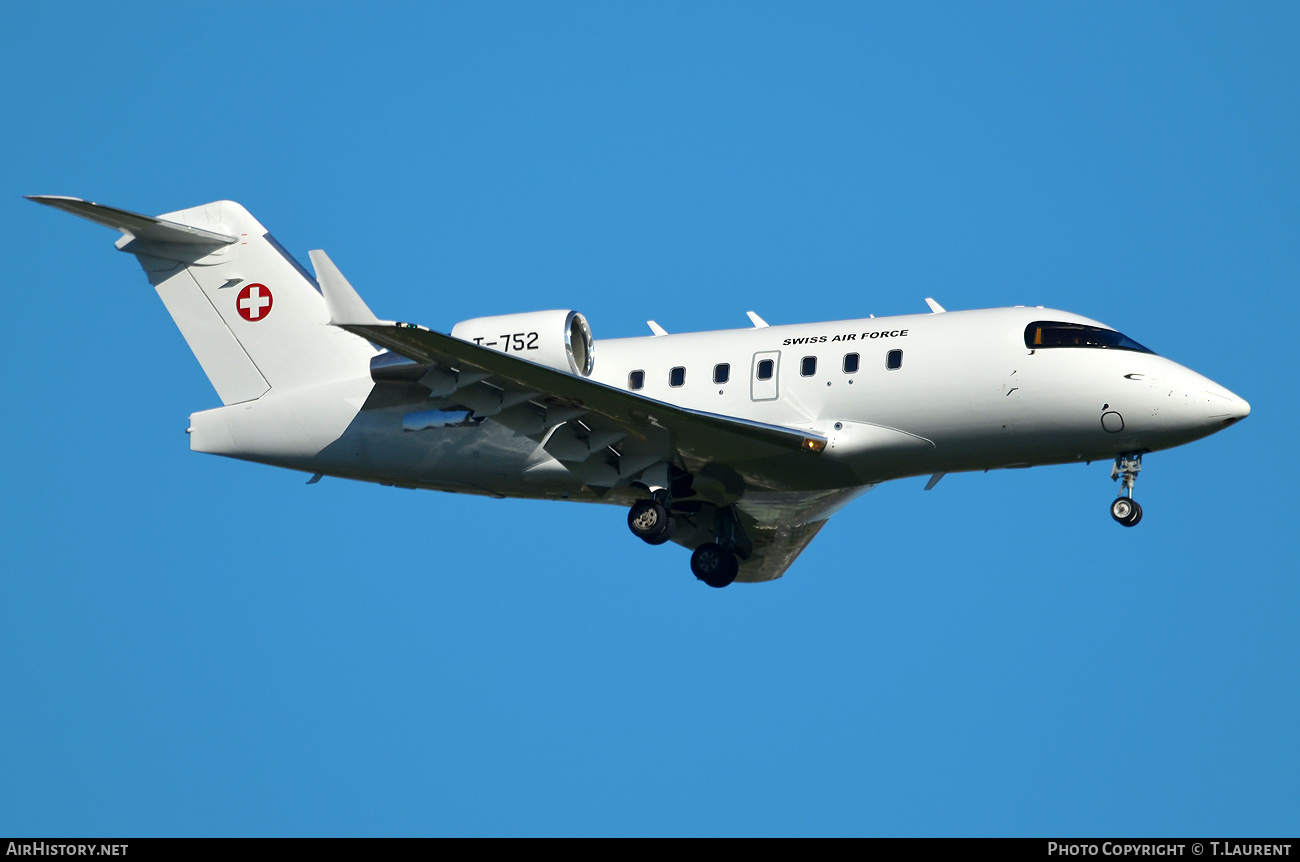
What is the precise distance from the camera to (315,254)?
66.9 ft

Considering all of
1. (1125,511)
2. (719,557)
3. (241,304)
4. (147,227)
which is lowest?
(1125,511)

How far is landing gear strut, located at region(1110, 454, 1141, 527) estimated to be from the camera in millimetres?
22453

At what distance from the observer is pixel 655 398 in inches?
953

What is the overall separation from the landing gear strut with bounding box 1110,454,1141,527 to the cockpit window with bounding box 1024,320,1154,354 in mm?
1574

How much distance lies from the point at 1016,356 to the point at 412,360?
27.9ft

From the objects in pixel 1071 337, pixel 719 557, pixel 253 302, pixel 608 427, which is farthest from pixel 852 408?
pixel 253 302

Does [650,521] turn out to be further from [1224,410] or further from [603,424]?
[1224,410]

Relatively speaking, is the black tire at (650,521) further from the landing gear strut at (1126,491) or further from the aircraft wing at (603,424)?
the landing gear strut at (1126,491)

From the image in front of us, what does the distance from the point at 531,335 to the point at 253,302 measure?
5.82 m

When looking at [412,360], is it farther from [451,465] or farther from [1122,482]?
[1122,482]

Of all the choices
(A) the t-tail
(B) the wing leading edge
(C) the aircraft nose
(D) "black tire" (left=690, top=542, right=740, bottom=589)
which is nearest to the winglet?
(B) the wing leading edge

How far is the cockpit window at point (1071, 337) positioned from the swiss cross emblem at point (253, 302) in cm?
1222

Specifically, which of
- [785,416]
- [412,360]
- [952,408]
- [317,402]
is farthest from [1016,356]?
Result: [317,402]

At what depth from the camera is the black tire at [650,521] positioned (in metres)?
23.5
